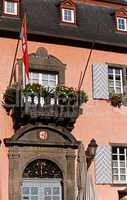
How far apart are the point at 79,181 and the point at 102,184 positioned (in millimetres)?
1649

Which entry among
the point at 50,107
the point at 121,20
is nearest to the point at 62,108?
the point at 50,107

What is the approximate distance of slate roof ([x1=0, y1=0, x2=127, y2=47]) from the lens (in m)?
20.3

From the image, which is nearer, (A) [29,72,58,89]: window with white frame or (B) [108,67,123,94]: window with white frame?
(A) [29,72,58,89]: window with white frame

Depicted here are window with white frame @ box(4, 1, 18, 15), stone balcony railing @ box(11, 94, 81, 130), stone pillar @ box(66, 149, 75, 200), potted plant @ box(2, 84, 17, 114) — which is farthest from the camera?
window with white frame @ box(4, 1, 18, 15)

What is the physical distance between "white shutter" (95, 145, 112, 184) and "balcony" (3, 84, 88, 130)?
1.67 metres

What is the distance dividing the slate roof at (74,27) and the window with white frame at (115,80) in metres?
1.03

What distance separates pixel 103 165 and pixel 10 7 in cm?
692

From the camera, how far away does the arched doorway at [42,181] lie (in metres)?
19.2

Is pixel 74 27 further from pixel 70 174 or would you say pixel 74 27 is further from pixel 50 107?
pixel 70 174

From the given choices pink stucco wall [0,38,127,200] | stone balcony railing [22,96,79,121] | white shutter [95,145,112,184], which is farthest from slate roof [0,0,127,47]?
white shutter [95,145,112,184]

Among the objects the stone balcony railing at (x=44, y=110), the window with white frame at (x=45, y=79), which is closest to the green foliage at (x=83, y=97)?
the stone balcony railing at (x=44, y=110)

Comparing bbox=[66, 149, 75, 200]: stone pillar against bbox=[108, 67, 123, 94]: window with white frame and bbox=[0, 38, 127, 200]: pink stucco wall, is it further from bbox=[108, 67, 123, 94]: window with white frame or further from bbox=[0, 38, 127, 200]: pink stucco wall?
bbox=[108, 67, 123, 94]: window with white frame

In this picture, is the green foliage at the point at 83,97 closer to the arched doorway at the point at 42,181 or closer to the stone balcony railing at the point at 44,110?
the stone balcony railing at the point at 44,110

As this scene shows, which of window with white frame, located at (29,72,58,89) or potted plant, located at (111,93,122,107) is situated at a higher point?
window with white frame, located at (29,72,58,89)
